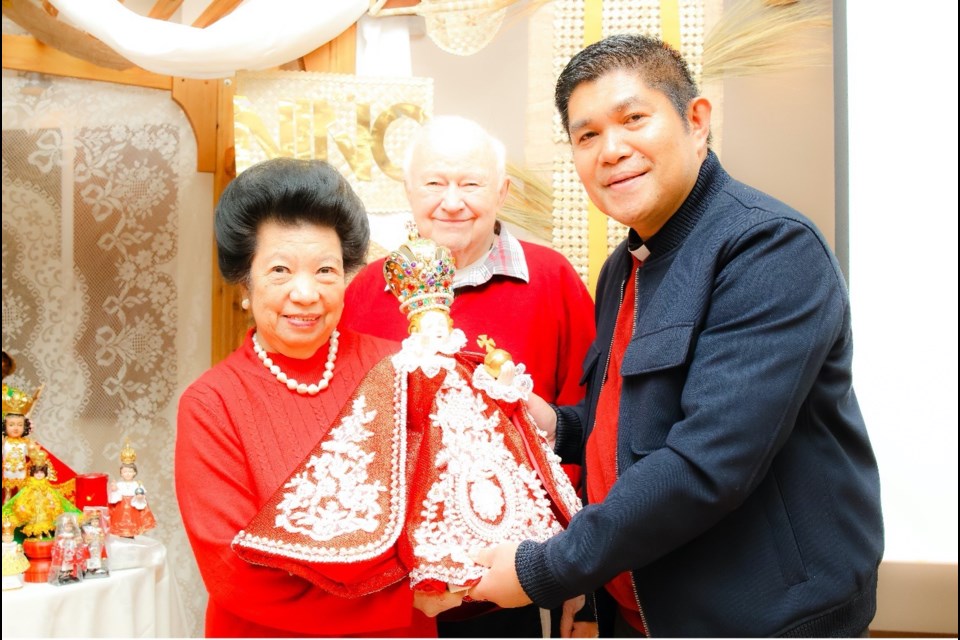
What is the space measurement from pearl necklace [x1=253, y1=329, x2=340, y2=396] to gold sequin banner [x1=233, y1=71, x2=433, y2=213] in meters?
1.37

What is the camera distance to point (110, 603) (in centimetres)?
239

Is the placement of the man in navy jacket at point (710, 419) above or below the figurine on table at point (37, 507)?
above

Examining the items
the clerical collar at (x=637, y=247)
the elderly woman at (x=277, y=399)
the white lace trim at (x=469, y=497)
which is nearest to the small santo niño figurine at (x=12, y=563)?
the elderly woman at (x=277, y=399)

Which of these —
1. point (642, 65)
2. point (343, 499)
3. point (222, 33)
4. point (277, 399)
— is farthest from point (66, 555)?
point (642, 65)

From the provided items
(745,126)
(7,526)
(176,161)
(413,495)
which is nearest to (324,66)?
(176,161)

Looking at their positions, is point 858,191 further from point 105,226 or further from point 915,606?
point 105,226

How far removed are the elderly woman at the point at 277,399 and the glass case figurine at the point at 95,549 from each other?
965mm

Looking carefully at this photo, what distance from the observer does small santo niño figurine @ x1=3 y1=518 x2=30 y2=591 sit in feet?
7.32

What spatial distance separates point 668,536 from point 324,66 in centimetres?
227

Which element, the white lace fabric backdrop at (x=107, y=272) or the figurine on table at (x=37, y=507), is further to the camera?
the white lace fabric backdrop at (x=107, y=272)

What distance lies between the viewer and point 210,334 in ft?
12.6

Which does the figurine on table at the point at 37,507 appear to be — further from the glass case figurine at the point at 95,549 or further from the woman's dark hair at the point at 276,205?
the woman's dark hair at the point at 276,205

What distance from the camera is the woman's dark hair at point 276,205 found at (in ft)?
5.37

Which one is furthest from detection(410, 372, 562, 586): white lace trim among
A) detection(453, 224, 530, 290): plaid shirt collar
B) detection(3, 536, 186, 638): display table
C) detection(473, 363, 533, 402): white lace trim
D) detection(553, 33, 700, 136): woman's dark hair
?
detection(3, 536, 186, 638): display table
